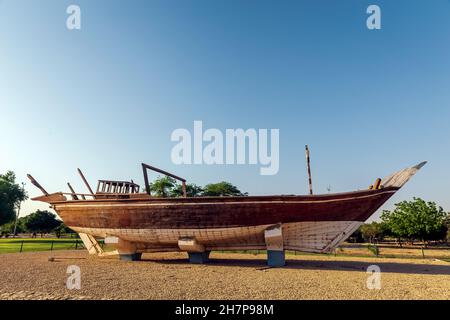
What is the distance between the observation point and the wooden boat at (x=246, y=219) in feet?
45.6

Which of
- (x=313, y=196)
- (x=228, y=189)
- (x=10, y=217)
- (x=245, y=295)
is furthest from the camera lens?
(x=228, y=189)

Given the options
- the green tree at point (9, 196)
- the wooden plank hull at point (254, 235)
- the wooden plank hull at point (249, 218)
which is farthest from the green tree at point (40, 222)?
the wooden plank hull at point (249, 218)

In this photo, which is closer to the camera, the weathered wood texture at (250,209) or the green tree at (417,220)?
the weathered wood texture at (250,209)

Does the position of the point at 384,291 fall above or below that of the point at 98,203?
below

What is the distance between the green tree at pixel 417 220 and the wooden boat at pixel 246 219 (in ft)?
115

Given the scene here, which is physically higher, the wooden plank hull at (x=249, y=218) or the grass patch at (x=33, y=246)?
the wooden plank hull at (x=249, y=218)

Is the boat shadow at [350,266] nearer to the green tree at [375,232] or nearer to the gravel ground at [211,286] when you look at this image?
the gravel ground at [211,286]

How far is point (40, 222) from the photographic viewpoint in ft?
Result: 224

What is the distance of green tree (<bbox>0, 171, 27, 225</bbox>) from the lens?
147 feet

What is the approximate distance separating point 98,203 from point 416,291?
16.6 m

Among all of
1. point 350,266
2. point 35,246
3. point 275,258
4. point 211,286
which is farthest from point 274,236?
point 35,246
